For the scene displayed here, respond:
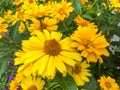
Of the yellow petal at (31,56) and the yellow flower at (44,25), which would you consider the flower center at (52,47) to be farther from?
the yellow flower at (44,25)

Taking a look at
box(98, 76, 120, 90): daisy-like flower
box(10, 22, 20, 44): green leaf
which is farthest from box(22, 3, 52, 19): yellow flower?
Answer: box(98, 76, 120, 90): daisy-like flower

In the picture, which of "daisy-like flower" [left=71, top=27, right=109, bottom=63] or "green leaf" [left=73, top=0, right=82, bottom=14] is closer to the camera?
"daisy-like flower" [left=71, top=27, right=109, bottom=63]

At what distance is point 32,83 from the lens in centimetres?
116

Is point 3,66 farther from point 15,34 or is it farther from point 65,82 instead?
point 65,82

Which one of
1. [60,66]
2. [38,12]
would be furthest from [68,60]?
[38,12]

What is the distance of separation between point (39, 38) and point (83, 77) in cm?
20

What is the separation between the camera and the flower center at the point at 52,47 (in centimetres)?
101

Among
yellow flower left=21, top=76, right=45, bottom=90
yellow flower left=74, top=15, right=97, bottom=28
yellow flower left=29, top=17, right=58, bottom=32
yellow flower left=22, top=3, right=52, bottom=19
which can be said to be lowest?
yellow flower left=21, top=76, right=45, bottom=90

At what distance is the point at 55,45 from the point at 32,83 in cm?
19

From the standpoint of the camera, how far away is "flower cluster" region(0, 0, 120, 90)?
99 cm

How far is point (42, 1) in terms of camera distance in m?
1.58

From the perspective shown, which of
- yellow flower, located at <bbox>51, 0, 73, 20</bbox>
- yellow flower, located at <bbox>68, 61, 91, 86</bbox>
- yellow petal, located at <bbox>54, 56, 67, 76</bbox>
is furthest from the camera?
yellow flower, located at <bbox>51, 0, 73, 20</bbox>

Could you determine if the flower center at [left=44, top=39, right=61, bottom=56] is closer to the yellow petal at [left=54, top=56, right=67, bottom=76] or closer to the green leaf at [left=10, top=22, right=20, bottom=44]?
the yellow petal at [left=54, top=56, right=67, bottom=76]

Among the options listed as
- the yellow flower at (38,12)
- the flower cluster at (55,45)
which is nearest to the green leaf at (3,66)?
the flower cluster at (55,45)
